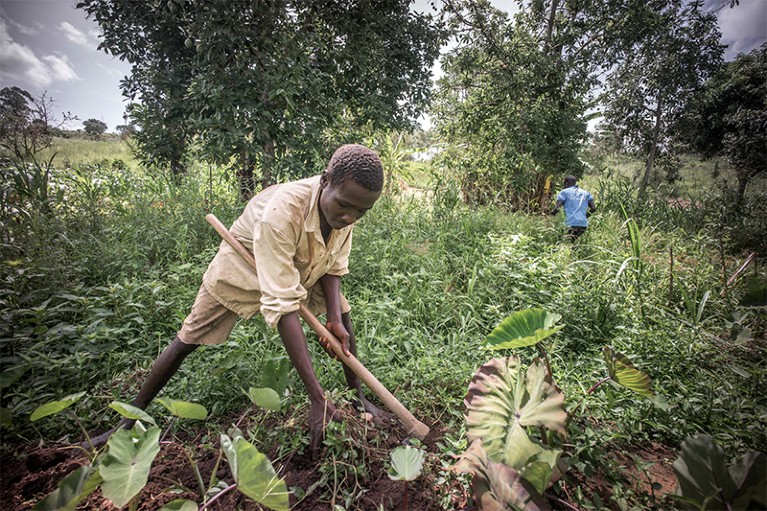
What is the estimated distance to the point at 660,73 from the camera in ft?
23.7

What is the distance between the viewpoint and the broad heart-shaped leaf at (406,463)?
1.06m

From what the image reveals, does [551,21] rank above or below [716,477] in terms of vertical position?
above

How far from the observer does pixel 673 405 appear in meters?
1.67

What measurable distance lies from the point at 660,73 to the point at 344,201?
29.8 ft

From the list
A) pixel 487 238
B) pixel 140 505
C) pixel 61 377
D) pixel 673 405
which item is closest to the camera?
pixel 140 505

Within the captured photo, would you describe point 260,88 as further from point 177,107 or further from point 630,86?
point 630,86

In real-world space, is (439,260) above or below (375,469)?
above

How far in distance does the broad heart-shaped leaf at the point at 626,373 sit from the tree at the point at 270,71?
331cm

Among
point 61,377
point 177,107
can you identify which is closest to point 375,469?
point 61,377

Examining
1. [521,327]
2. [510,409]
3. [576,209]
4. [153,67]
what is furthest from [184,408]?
[576,209]

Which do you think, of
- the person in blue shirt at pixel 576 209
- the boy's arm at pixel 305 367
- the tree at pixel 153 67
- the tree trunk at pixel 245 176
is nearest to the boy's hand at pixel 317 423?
the boy's arm at pixel 305 367

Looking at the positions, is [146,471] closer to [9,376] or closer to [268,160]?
[9,376]

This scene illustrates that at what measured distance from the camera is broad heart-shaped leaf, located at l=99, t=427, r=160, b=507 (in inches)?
35.8

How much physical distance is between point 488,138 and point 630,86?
4.55 metres
